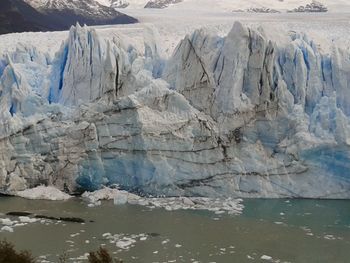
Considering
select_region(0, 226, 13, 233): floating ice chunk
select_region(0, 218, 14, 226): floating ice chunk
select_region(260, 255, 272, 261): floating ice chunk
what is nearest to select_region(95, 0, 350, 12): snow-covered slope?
select_region(0, 218, 14, 226): floating ice chunk

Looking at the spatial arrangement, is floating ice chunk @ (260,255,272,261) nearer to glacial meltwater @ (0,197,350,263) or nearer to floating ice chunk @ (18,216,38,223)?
glacial meltwater @ (0,197,350,263)

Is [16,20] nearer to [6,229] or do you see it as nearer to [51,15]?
[51,15]

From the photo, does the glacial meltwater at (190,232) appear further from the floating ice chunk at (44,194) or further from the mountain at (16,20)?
the mountain at (16,20)

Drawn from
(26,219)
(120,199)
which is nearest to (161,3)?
(120,199)

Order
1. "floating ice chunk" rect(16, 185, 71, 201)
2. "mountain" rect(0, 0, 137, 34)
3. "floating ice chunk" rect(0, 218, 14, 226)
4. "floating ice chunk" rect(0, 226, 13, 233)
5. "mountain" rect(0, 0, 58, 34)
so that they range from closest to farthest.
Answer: "floating ice chunk" rect(0, 226, 13, 233)
"floating ice chunk" rect(0, 218, 14, 226)
"floating ice chunk" rect(16, 185, 71, 201)
"mountain" rect(0, 0, 58, 34)
"mountain" rect(0, 0, 137, 34)

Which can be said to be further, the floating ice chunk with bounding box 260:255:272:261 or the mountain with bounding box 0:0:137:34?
the mountain with bounding box 0:0:137:34

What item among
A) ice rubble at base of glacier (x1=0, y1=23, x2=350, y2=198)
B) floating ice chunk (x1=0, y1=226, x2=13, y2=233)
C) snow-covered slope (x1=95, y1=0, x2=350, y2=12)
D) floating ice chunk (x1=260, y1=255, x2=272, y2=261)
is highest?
snow-covered slope (x1=95, y1=0, x2=350, y2=12)
